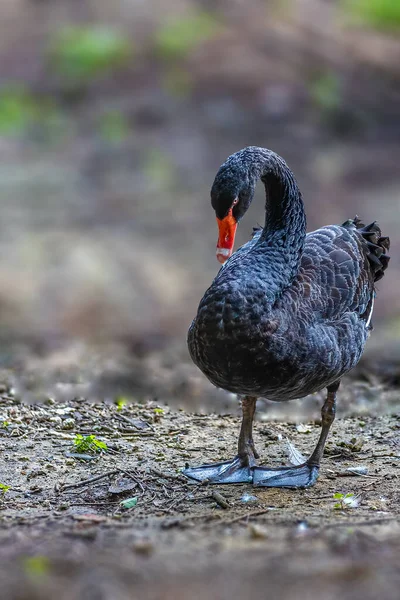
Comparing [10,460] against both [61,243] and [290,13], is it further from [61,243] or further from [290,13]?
[290,13]

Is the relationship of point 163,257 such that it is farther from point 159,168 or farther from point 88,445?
point 88,445

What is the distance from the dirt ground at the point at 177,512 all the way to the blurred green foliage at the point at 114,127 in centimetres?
1142

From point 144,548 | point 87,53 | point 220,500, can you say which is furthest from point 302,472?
point 87,53

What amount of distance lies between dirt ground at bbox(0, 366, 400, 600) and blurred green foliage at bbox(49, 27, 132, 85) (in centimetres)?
1484

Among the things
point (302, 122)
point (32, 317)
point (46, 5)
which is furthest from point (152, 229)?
point (46, 5)

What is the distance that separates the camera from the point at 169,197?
1559cm

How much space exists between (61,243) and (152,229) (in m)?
1.61

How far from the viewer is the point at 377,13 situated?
77.5 feet

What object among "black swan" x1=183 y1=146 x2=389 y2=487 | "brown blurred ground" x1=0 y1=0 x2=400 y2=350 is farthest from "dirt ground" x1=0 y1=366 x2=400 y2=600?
"brown blurred ground" x1=0 y1=0 x2=400 y2=350

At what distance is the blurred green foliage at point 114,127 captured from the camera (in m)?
17.9

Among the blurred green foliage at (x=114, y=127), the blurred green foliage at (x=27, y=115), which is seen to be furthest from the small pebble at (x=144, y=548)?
the blurred green foliage at (x=27, y=115)

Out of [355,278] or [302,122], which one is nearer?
[355,278]

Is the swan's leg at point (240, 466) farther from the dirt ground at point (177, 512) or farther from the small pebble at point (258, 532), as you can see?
the small pebble at point (258, 532)

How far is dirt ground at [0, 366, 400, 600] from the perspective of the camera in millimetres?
2984
